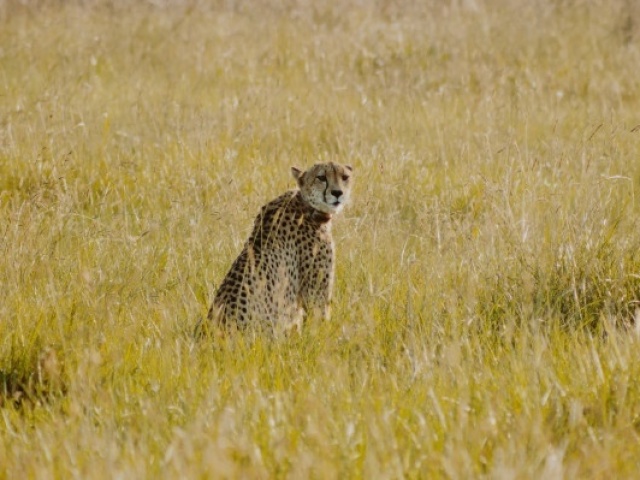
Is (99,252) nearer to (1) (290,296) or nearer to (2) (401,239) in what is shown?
(1) (290,296)

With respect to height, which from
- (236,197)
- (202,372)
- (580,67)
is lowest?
(202,372)

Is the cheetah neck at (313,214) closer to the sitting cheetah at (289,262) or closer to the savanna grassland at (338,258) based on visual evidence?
the sitting cheetah at (289,262)

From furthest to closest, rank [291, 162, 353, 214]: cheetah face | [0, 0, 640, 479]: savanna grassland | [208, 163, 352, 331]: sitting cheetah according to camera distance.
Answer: [291, 162, 353, 214]: cheetah face
[208, 163, 352, 331]: sitting cheetah
[0, 0, 640, 479]: savanna grassland

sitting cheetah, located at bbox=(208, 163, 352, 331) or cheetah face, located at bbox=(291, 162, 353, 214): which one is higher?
cheetah face, located at bbox=(291, 162, 353, 214)

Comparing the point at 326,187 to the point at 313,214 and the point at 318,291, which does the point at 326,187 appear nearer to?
the point at 313,214

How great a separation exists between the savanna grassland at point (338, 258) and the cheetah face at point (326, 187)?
27 cm

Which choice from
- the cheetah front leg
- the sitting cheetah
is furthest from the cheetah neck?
the cheetah front leg

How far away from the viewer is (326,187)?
436 cm

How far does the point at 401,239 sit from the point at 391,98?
3.39m

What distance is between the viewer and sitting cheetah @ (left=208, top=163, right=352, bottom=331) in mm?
3820

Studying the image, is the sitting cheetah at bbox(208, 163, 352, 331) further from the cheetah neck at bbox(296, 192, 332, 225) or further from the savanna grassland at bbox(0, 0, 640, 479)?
the savanna grassland at bbox(0, 0, 640, 479)

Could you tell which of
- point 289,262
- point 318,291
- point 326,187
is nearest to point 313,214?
point 326,187

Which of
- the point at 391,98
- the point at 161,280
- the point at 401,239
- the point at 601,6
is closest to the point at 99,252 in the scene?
the point at 161,280

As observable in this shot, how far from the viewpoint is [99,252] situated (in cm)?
476
